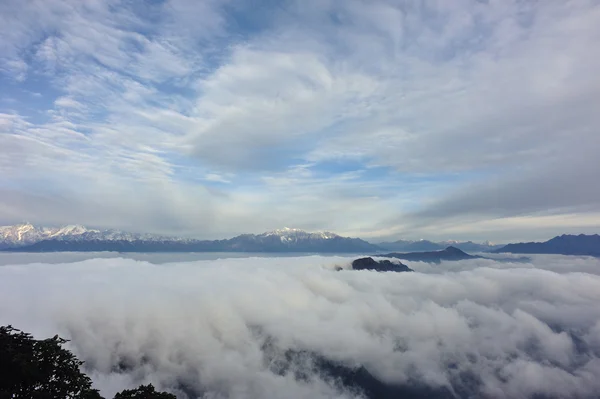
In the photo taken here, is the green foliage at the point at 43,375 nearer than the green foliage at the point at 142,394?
Yes

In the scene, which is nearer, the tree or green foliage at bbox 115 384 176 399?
the tree

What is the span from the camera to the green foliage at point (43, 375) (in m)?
43.1

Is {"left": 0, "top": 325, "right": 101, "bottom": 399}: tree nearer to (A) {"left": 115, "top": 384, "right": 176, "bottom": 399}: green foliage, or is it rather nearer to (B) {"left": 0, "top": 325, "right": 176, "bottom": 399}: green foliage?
(B) {"left": 0, "top": 325, "right": 176, "bottom": 399}: green foliage

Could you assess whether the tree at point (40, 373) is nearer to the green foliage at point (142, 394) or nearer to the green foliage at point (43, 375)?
the green foliage at point (43, 375)

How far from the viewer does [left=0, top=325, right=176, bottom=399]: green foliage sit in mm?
43125

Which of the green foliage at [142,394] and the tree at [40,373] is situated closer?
the tree at [40,373]

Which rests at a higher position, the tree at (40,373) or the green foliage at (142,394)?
the tree at (40,373)

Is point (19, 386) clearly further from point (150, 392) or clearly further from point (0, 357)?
Result: point (150, 392)

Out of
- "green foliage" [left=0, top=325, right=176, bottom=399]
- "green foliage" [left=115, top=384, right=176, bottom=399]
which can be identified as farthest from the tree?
"green foliage" [left=115, top=384, right=176, bottom=399]

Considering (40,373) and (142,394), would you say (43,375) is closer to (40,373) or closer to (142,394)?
(40,373)

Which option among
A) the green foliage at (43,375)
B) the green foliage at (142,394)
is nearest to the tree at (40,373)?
the green foliage at (43,375)

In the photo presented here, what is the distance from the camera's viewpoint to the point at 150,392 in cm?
4712

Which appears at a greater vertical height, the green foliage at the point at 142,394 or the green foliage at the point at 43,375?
the green foliage at the point at 43,375

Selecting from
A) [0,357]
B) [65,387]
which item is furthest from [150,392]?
[0,357]
